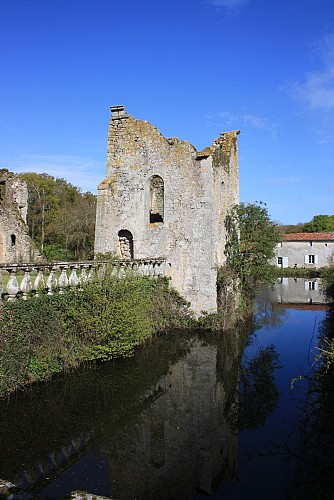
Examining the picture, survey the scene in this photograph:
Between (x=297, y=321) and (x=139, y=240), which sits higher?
(x=139, y=240)

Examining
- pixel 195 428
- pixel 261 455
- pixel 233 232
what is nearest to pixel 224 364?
pixel 195 428

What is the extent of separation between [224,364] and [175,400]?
286cm

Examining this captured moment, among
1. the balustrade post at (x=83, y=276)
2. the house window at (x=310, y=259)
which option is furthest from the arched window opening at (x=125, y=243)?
the house window at (x=310, y=259)

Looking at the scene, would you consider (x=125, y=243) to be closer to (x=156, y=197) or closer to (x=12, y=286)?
(x=156, y=197)

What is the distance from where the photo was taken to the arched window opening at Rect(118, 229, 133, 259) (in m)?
16.4

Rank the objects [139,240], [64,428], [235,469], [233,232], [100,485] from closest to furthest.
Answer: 1. [100,485]
2. [235,469]
3. [64,428]
4. [139,240]
5. [233,232]

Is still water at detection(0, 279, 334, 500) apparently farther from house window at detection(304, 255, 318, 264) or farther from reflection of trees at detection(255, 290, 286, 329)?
house window at detection(304, 255, 318, 264)

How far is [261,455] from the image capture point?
22.1 ft

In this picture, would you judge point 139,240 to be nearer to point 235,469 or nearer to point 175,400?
point 175,400

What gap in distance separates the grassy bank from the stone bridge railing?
256 millimetres

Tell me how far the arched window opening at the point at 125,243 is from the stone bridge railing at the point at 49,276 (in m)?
2.72

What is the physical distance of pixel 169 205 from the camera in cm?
1556

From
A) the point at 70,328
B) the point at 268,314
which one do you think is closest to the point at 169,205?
the point at 70,328

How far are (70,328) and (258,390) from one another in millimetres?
4652
